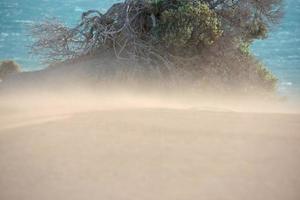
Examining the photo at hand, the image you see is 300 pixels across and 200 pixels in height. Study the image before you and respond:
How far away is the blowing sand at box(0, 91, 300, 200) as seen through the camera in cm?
388

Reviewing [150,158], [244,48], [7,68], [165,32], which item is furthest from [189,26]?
[7,68]

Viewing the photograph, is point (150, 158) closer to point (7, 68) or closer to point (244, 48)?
point (244, 48)

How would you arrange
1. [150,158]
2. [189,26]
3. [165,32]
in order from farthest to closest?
1. [165,32]
2. [189,26]
3. [150,158]

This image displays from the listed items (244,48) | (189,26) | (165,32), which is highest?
(189,26)

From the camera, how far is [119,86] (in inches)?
489

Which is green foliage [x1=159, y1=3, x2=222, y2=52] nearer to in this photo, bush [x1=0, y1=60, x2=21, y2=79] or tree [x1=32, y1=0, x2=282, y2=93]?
tree [x1=32, y1=0, x2=282, y2=93]

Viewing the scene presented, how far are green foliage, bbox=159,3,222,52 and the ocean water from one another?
1924 centimetres

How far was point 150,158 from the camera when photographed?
4.50 metres

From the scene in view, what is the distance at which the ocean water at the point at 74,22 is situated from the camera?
37219 mm

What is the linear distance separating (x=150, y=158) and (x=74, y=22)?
39818mm

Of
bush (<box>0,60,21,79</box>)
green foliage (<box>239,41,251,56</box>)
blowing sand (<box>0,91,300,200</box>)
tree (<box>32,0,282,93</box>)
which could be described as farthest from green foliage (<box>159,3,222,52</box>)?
bush (<box>0,60,21,79</box>)

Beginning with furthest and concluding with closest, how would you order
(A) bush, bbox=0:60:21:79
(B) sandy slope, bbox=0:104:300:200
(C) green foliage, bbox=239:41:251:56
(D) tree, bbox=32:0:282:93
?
(A) bush, bbox=0:60:21:79, (C) green foliage, bbox=239:41:251:56, (D) tree, bbox=32:0:282:93, (B) sandy slope, bbox=0:104:300:200

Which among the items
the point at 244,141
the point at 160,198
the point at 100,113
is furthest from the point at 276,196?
the point at 100,113

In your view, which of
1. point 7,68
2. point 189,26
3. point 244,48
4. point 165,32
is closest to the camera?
point 189,26
